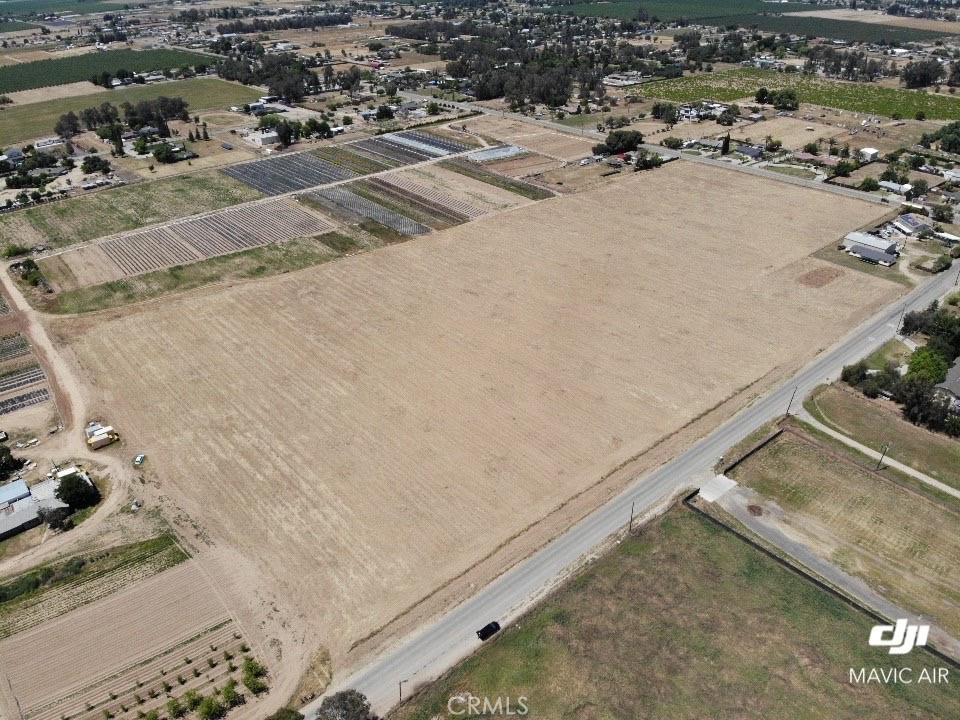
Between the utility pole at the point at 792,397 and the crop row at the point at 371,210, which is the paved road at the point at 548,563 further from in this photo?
the crop row at the point at 371,210

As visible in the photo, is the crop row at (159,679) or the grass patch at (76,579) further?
the grass patch at (76,579)

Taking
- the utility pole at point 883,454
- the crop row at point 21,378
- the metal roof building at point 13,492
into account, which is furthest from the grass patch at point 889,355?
the crop row at point 21,378

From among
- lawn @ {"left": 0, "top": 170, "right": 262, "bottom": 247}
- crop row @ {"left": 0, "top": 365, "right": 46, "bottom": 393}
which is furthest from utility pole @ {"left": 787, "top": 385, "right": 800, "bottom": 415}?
lawn @ {"left": 0, "top": 170, "right": 262, "bottom": 247}

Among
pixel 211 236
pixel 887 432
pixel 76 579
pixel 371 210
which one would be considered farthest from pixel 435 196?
pixel 76 579

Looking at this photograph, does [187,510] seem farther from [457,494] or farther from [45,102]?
[45,102]

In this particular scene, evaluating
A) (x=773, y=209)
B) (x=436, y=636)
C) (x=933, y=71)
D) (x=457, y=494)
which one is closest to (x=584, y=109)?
(x=773, y=209)

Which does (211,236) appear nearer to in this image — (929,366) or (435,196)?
(435,196)

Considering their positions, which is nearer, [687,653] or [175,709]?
[175,709]
